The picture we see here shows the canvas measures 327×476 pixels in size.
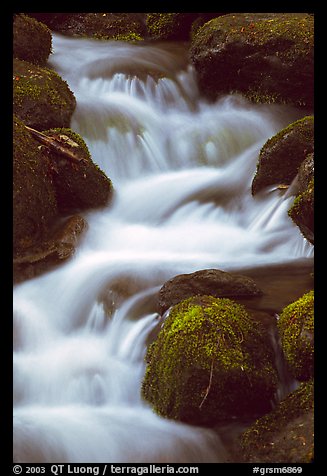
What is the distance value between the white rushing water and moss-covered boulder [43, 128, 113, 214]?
302 mm

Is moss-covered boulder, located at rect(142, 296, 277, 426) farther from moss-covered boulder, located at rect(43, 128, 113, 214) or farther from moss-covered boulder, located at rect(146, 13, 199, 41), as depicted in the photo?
moss-covered boulder, located at rect(146, 13, 199, 41)

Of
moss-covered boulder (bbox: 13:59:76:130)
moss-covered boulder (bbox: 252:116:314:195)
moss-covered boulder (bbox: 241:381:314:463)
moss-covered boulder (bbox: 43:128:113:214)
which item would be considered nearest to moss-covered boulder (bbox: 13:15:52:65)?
moss-covered boulder (bbox: 13:59:76:130)

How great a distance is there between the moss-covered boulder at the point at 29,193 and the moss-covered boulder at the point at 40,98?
2.56 feet

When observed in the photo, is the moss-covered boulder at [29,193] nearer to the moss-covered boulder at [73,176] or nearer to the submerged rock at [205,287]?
the moss-covered boulder at [73,176]

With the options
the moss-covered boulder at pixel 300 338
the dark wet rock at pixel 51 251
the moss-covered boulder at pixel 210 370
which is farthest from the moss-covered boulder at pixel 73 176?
the moss-covered boulder at pixel 300 338

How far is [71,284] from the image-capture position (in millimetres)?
5754

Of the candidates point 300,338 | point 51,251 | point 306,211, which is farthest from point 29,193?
point 300,338

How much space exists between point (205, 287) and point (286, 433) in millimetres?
1486

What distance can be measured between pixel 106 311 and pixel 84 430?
1.29m

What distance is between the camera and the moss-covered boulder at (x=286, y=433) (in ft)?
11.9

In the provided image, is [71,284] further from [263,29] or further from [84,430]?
[263,29]

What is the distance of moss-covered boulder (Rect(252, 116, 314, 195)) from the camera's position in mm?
6660

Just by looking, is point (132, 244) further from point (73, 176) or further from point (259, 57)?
point (259, 57)

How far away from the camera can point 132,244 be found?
6621mm
